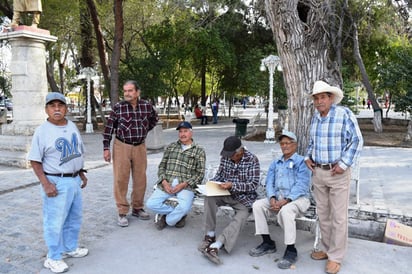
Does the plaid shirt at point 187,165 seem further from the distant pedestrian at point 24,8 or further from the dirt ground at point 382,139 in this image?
the dirt ground at point 382,139

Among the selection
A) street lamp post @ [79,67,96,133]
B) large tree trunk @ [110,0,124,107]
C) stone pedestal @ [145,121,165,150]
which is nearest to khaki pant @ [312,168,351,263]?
stone pedestal @ [145,121,165,150]

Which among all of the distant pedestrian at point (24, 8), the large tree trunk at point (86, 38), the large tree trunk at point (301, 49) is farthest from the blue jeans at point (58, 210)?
the large tree trunk at point (86, 38)

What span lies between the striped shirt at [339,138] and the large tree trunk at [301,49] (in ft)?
4.35

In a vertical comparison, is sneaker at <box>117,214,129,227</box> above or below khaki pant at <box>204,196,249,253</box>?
below

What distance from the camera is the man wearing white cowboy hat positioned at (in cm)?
349

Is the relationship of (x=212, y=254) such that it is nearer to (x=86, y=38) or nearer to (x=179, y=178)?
(x=179, y=178)

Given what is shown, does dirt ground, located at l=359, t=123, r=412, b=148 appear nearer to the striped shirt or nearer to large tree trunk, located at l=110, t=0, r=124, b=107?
large tree trunk, located at l=110, t=0, r=124, b=107

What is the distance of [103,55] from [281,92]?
840 centimetres

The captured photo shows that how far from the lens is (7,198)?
19.8ft

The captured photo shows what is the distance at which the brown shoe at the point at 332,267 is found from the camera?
3474 millimetres

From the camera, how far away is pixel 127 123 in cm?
465

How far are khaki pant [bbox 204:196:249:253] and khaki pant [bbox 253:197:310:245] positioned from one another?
17 centimetres

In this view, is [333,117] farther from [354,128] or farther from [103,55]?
[103,55]

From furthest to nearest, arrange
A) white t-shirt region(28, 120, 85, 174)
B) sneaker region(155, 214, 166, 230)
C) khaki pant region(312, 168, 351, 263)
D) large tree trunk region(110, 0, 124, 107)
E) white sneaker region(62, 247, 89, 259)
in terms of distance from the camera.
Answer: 1. large tree trunk region(110, 0, 124, 107)
2. sneaker region(155, 214, 166, 230)
3. white sneaker region(62, 247, 89, 259)
4. khaki pant region(312, 168, 351, 263)
5. white t-shirt region(28, 120, 85, 174)
